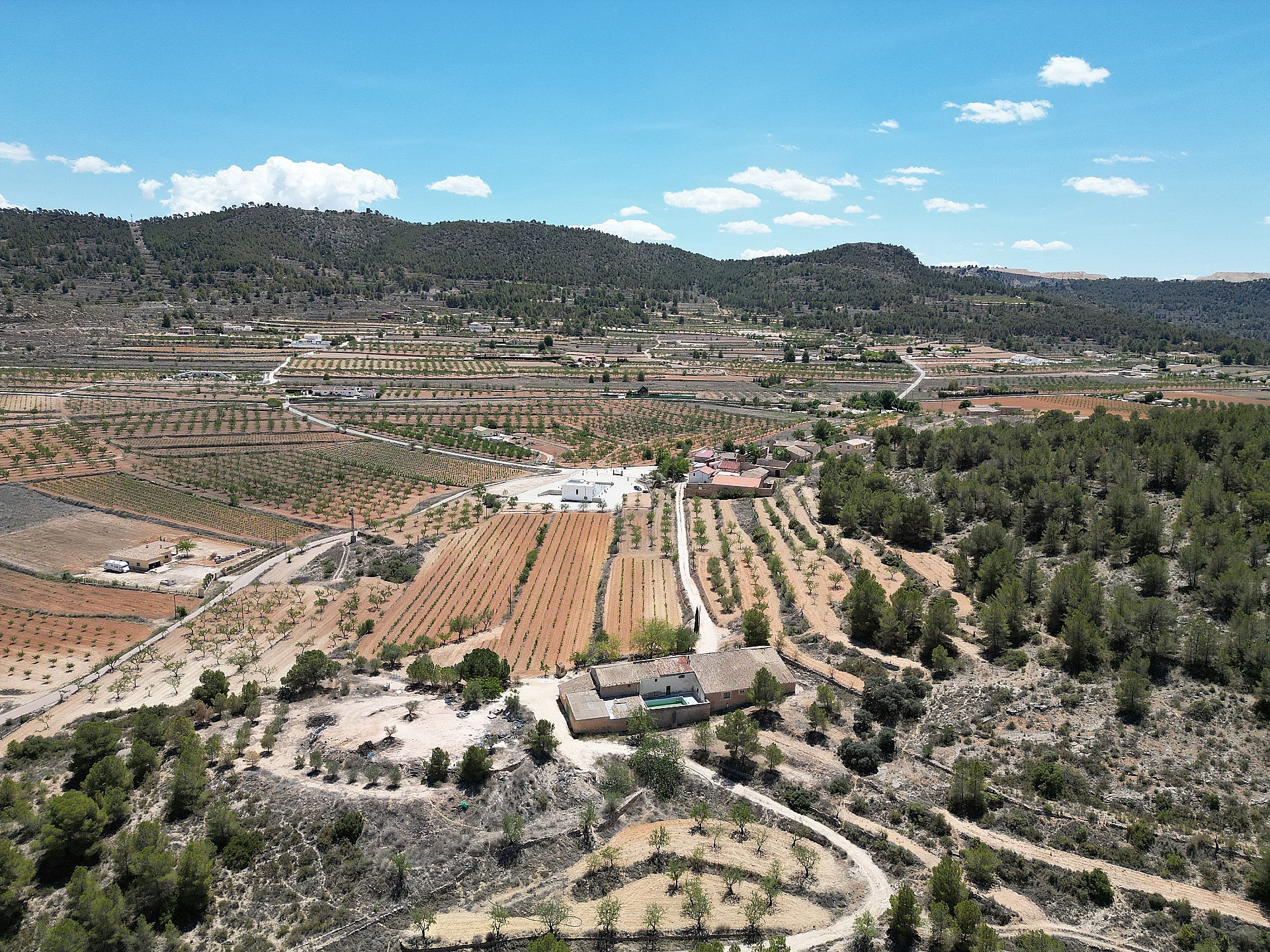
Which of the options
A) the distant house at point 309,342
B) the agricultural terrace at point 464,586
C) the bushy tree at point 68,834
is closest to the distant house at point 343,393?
the distant house at point 309,342

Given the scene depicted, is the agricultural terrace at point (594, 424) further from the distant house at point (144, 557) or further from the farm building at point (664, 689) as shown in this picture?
the farm building at point (664, 689)

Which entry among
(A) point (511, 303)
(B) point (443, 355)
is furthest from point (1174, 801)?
(A) point (511, 303)

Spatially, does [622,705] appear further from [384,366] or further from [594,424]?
[384,366]

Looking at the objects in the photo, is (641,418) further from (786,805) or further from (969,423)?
(786,805)

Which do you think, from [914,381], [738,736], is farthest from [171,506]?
[914,381]

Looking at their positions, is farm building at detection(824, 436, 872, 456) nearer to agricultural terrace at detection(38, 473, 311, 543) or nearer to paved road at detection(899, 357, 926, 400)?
paved road at detection(899, 357, 926, 400)

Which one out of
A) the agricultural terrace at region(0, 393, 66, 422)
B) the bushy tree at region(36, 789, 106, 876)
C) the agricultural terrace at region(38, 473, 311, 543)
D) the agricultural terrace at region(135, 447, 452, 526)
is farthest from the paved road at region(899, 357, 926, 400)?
the agricultural terrace at region(0, 393, 66, 422)

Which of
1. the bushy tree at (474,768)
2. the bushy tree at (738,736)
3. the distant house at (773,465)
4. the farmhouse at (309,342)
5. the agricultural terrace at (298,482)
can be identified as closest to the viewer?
the bushy tree at (474,768)
